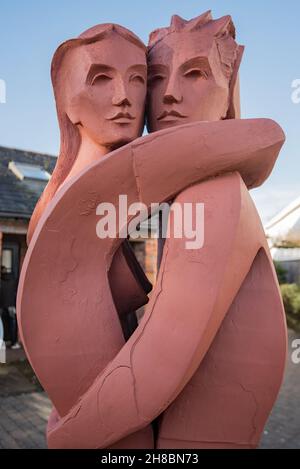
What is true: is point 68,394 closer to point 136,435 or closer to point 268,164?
point 136,435

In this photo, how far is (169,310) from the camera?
1.65 metres

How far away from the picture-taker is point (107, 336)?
184 centimetres

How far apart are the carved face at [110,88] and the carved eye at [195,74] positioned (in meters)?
0.24

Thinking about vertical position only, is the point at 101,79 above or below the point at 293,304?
above

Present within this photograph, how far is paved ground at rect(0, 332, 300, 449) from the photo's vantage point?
404cm

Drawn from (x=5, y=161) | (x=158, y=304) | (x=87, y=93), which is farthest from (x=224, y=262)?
(x=5, y=161)

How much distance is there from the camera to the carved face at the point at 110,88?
1.99 meters

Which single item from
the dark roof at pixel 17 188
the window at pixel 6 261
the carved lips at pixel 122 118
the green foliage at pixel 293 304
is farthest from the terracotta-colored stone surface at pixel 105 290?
the green foliage at pixel 293 304

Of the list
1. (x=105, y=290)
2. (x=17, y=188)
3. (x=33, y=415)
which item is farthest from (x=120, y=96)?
(x=17, y=188)

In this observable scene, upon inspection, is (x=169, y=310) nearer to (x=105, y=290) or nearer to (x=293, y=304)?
(x=105, y=290)

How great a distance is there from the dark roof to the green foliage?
7.63m

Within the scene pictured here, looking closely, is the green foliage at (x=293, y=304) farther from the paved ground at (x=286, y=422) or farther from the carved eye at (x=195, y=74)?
the carved eye at (x=195, y=74)

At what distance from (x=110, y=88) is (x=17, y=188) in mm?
7653

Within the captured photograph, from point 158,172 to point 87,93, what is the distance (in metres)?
0.65
